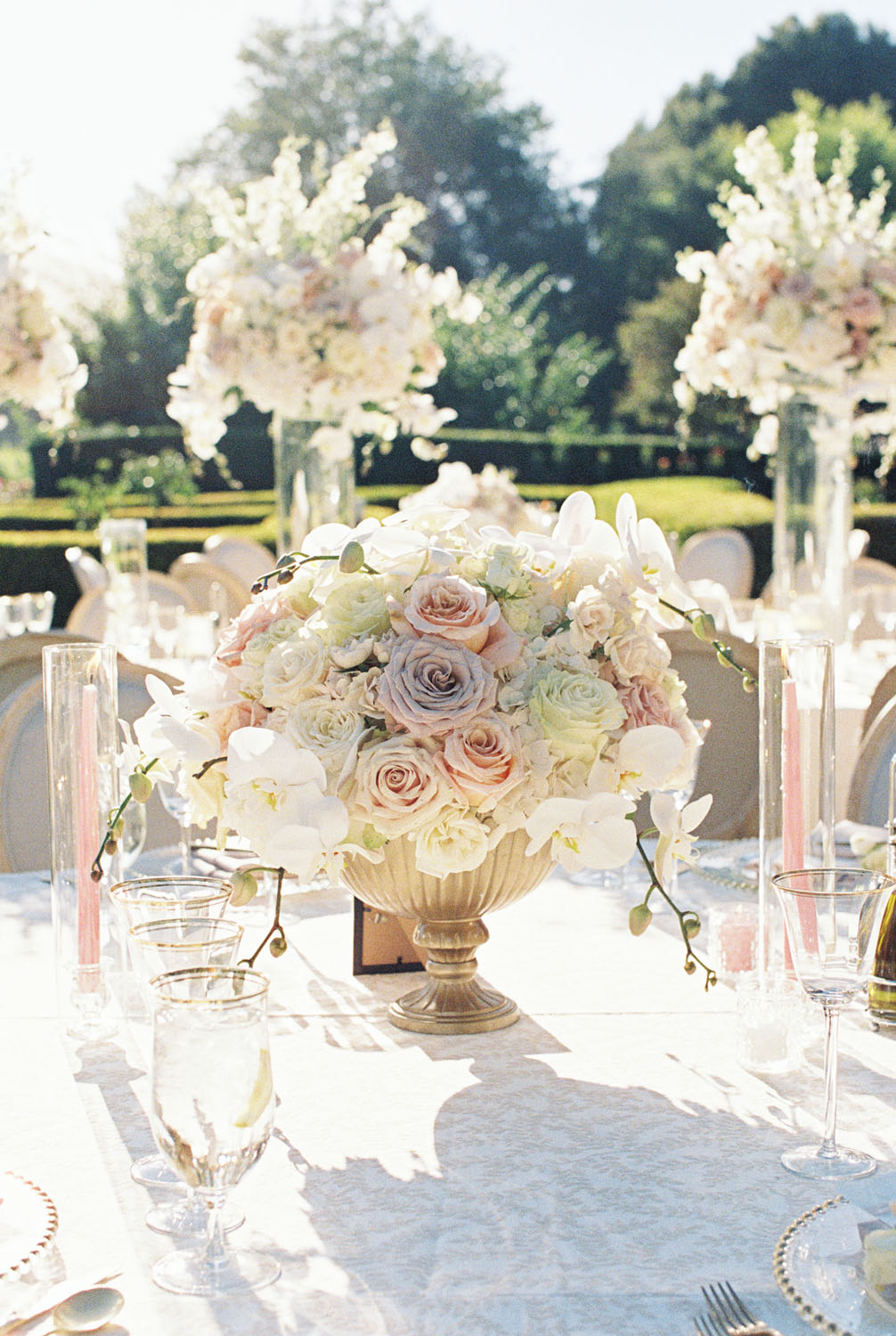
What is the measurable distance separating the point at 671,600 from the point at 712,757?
6.09 feet

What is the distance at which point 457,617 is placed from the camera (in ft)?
4.24

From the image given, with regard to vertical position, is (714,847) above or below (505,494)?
below

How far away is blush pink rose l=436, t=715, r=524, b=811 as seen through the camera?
125 cm

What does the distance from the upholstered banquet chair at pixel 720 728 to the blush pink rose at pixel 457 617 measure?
1.82 metres

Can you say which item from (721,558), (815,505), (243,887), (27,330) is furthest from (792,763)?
(721,558)

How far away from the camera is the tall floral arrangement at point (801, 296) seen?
13.9ft

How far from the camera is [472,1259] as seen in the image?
3.45 feet

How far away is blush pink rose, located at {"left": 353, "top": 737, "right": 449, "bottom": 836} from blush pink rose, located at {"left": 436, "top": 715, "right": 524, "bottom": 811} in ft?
0.05

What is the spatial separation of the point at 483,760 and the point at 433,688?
75 millimetres

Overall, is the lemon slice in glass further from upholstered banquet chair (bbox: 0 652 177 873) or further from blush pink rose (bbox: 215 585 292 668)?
upholstered banquet chair (bbox: 0 652 177 873)

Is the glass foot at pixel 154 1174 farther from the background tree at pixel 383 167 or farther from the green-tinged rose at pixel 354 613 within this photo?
the background tree at pixel 383 167

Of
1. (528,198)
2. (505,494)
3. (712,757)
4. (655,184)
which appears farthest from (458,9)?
(712,757)

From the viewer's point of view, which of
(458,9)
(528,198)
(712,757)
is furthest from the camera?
(458,9)

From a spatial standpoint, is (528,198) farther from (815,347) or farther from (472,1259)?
(472,1259)
